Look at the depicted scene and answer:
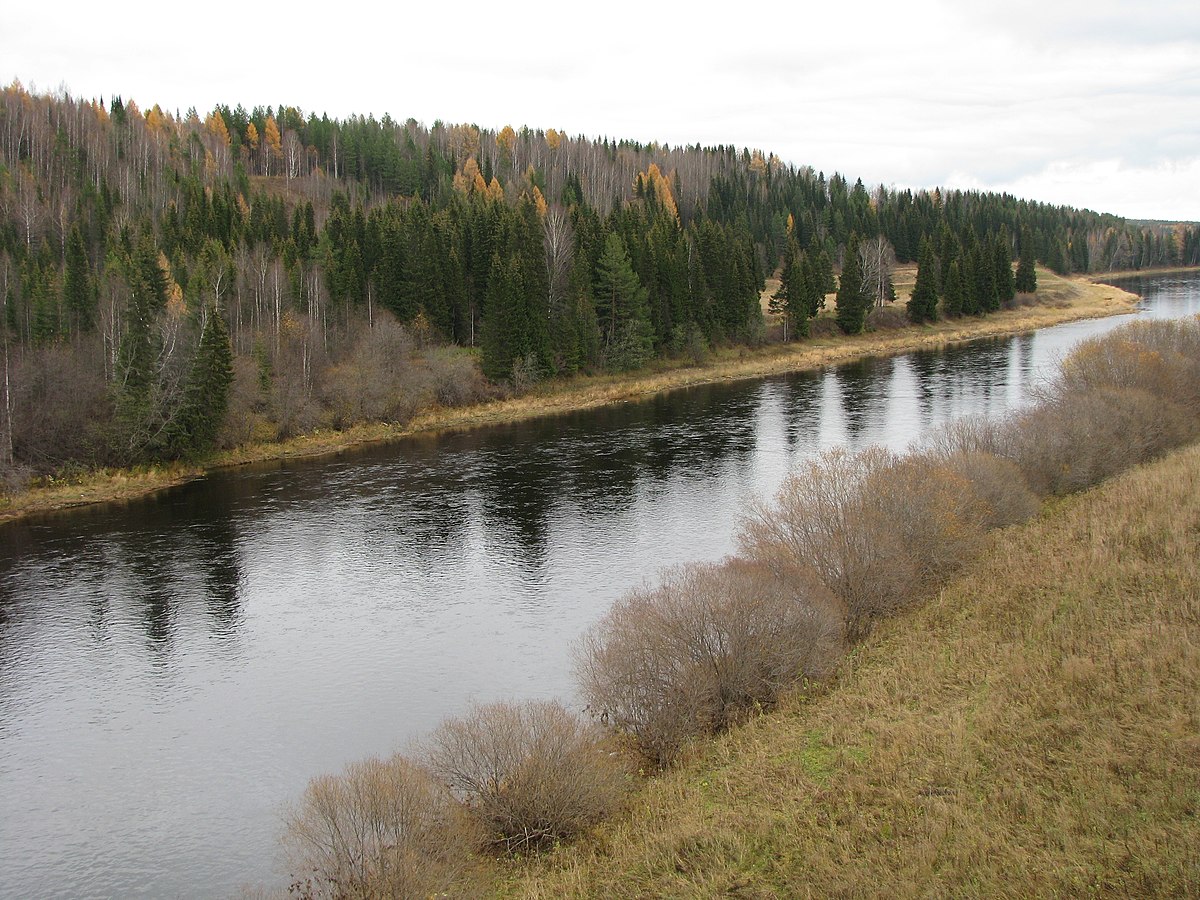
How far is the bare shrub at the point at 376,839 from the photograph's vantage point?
516 inches

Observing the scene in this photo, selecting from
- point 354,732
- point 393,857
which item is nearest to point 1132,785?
point 393,857

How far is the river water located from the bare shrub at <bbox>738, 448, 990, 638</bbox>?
6.51 m

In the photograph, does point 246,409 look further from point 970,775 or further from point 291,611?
point 970,775

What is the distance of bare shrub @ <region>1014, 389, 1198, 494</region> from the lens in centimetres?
3272

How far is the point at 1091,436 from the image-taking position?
109ft

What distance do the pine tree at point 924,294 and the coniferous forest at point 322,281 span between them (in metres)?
0.32

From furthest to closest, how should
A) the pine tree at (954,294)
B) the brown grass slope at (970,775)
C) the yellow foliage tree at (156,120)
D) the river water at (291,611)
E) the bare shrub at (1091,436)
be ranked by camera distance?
the yellow foliage tree at (156,120), the pine tree at (954,294), the bare shrub at (1091,436), the river water at (291,611), the brown grass slope at (970,775)

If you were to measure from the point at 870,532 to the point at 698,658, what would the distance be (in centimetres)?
712

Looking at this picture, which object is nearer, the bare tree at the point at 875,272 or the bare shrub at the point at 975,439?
the bare shrub at the point at 975,439

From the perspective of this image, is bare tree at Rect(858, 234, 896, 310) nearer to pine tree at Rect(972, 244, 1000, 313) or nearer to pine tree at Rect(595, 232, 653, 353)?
pine tree at Rect(972, 244, 1000, 313)

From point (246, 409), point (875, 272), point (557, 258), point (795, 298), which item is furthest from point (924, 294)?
point (246, 409)

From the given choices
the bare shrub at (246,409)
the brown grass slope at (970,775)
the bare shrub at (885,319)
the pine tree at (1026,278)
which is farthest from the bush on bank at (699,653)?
the pine tree at (1026,278)

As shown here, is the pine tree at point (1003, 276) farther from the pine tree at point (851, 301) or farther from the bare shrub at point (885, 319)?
the pine tree at point (851, 301)

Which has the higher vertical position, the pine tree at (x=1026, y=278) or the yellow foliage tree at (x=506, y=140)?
the yellow foliage tree at (x=506, y=140)
